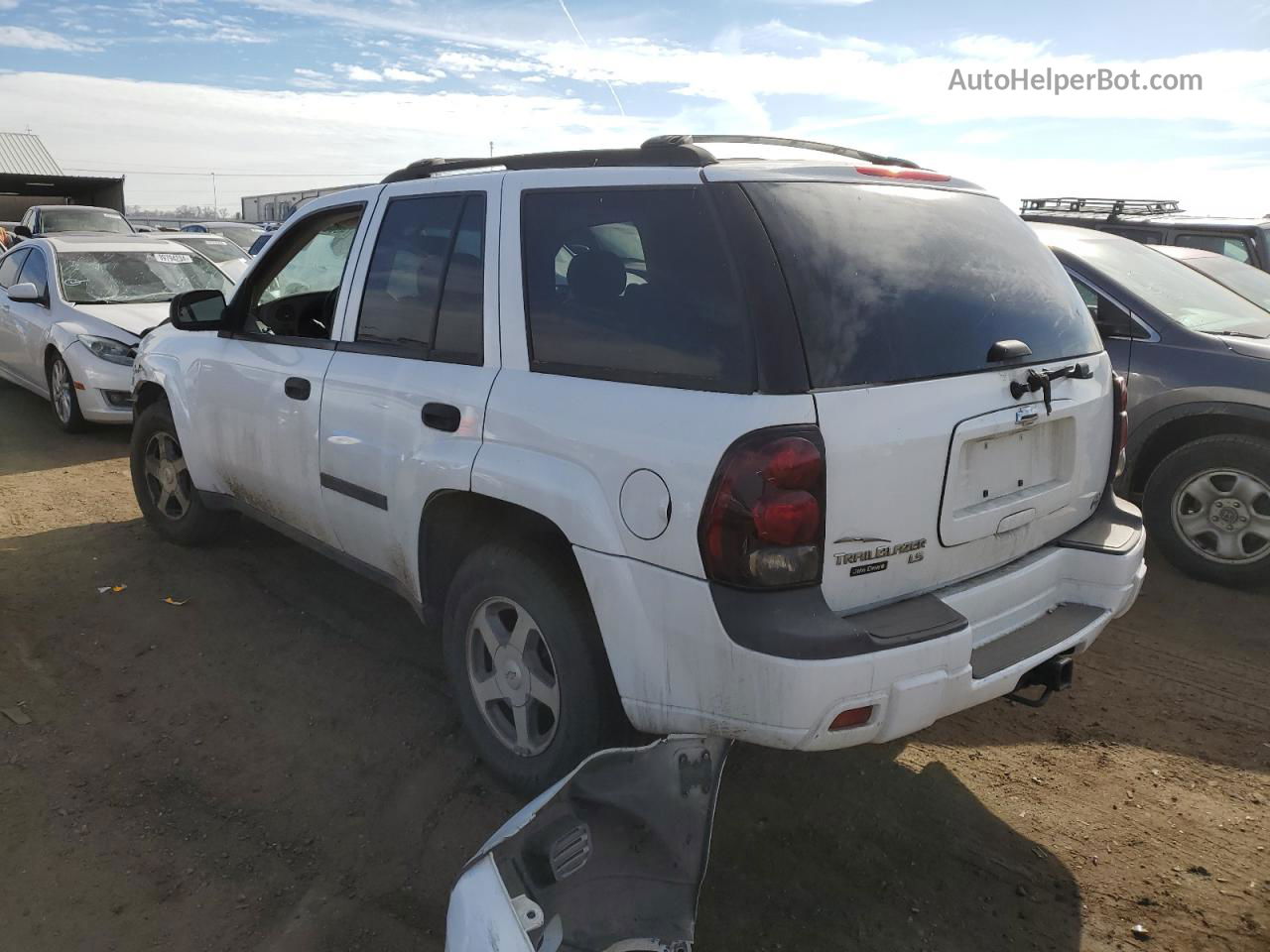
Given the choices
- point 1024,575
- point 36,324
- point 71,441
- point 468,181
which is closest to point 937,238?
point 1024,575

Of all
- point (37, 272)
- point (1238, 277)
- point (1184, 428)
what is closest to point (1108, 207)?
point (1238, 277)

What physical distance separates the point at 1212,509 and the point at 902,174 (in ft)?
10.4

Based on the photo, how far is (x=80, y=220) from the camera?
17812 mm

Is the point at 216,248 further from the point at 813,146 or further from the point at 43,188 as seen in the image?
the point at 813,146

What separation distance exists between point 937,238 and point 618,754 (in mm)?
1720

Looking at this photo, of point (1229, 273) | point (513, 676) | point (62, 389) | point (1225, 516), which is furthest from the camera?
point (62, 389)

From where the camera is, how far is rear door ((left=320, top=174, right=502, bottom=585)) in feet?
9.98

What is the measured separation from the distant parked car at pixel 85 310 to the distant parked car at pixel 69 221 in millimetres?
8935

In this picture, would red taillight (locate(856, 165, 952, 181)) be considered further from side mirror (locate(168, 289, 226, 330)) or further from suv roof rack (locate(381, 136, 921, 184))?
side mirror (locate(168, 289, 226, 330))

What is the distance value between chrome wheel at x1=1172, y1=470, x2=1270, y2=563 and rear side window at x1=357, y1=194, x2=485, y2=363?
12.9 ft

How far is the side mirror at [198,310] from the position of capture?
4.43 meters

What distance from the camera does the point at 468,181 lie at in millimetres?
3258

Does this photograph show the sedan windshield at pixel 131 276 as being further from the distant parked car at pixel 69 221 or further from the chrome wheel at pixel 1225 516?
the distant parked car at pixel 69 221

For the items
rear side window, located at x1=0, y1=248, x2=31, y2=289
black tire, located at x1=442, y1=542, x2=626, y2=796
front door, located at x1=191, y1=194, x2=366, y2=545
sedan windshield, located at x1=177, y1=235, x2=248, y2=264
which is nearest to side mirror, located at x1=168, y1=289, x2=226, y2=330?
front door, located at x1=191, y1=194, x2=366, y2=545
